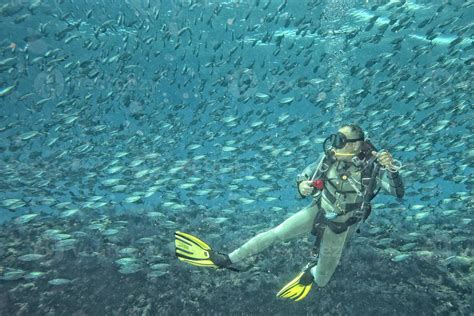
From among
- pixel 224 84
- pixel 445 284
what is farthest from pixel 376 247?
pixel 224 84

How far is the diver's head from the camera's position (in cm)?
509

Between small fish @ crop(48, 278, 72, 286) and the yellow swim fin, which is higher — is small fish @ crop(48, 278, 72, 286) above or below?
below

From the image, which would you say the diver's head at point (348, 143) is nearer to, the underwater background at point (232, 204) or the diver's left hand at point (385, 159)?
the diver's left hand at point (385, 159)

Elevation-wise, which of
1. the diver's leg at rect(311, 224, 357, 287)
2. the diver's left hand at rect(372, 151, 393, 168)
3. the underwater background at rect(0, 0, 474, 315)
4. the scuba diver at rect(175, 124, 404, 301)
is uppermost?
the diver's left hand at rect(372, 151, 393, 168)

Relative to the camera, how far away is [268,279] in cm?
852

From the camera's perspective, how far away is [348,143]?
5125mm

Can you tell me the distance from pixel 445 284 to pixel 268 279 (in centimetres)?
421

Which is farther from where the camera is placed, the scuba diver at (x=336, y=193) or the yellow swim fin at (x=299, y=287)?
the yellow swim fin at (x=299, y=287)

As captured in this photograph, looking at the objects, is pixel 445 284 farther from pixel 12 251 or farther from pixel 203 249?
pixel 12 251

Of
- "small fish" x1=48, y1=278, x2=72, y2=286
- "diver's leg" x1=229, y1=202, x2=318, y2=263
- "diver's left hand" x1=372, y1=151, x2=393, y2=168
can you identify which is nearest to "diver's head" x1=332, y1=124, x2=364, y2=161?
"diver's left hand" x1=372, y1=151, x2=393, y2=168

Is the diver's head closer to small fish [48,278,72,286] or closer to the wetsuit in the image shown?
the wetsuit

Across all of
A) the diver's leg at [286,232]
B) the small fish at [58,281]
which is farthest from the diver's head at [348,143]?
the small fish at [58,281]

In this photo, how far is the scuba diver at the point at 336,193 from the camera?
4.97 m

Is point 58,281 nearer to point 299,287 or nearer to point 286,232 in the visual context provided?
point 299,287
